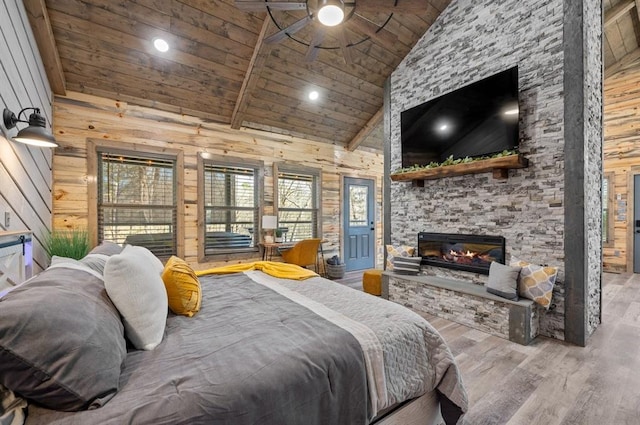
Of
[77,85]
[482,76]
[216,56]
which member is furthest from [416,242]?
[77,85]

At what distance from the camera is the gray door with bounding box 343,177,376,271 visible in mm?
5996

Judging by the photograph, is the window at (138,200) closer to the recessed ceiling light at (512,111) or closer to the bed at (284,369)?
the bed at (284,369)

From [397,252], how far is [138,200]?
369 cm

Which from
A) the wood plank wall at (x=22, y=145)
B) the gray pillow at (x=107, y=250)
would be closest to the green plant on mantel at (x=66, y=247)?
the wood plank wall at (x=22, y=145)

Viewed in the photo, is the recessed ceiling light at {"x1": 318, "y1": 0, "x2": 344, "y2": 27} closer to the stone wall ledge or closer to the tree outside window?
the stone wall ledge

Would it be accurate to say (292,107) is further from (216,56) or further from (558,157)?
(558,157)

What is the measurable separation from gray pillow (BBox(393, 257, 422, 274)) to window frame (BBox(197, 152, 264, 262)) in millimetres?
2315

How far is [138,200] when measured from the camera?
3916 mm

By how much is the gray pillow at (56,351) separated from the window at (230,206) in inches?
138

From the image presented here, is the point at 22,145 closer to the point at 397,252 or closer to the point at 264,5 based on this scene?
the point at 264,5

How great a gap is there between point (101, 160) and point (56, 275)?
3.18 metres

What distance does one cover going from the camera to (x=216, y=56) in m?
3.66

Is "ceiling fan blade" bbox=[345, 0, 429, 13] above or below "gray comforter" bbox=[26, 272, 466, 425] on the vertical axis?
above

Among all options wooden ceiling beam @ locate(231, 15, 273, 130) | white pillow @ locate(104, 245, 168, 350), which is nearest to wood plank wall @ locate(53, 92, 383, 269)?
wooden ceiling beam @ locate(231, 15, 273, 130)
